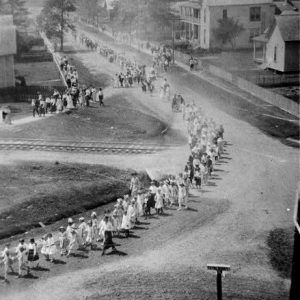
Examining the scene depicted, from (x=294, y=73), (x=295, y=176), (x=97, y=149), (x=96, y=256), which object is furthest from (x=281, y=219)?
(x=294, y=73)

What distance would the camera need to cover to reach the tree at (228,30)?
73250mm

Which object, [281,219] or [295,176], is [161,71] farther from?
[281,219]

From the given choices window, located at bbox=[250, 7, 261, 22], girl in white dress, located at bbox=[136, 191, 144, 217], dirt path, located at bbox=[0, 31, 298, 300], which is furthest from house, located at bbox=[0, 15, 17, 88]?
window, located at bbox=[250, 7, 261, 22]

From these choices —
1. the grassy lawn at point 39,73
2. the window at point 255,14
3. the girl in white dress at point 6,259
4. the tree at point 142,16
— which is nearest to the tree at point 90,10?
the tree at point 142,16

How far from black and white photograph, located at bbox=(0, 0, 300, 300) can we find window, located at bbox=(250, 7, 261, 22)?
38.1ft

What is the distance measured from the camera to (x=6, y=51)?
49.3 metres

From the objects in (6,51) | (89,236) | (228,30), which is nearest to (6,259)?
(89,236)

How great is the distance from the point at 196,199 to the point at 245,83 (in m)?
27.9

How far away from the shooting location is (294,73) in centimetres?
5888

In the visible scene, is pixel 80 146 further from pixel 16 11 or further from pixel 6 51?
pixel 16 11

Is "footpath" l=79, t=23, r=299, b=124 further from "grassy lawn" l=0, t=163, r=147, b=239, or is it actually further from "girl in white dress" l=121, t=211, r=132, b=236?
"girl in white dress" l=121, t=211, r=132, b=236

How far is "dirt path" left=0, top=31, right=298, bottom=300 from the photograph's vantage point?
57.9 feet

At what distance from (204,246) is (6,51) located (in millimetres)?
34008

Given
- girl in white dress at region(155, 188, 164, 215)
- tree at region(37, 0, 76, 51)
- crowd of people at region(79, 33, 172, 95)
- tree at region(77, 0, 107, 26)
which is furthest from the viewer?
tree at region(77, 0, 107, 26)
